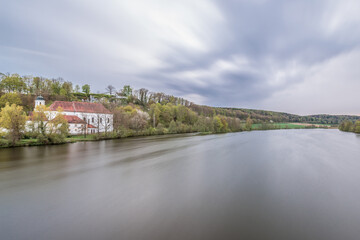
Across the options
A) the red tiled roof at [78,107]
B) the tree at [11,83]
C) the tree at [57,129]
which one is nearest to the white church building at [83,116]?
the red tiled roof at [78,107]

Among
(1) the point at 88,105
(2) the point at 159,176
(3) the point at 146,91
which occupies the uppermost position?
(3) the point at 146,91

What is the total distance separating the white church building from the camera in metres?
27.0

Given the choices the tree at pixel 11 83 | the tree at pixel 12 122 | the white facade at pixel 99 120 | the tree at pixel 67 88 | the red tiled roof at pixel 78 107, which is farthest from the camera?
the tree at pixel 67 88

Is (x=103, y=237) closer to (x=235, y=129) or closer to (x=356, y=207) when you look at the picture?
(x=356, y=207)

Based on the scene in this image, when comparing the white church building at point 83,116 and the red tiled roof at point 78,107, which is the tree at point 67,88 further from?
the red tiled roof at point 78,107

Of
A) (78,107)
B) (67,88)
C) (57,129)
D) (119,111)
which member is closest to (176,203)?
(57,129)

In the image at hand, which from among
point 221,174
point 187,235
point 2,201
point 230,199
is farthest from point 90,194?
point 221,174

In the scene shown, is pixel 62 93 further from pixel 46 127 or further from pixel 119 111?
pixel 46 127

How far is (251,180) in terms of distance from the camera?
8086 mm

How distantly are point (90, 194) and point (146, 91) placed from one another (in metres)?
60.6

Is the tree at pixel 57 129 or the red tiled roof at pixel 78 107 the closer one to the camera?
the tree at pixel 57 129

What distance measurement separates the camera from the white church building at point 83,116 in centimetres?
2695

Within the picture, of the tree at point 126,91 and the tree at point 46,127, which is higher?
the tree at point 126,91

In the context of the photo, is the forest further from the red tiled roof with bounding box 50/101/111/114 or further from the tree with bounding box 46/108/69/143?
the red tiled roof with bounding box 50/101/111/114
